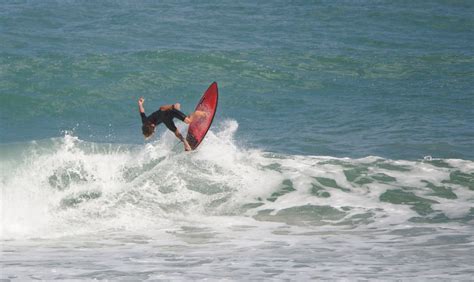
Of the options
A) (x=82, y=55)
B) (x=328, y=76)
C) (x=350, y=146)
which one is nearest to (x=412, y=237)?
(x=350, y=146)

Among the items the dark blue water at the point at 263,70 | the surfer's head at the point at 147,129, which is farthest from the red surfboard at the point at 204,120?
the dark blue water at the point at 263,70

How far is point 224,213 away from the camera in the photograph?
11.2 m

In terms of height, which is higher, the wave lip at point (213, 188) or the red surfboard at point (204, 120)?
the red surfboard at point (204, 120)

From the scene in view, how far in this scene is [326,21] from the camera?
2455 cm

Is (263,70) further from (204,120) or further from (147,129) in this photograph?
(147,129)

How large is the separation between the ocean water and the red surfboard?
1.63ft

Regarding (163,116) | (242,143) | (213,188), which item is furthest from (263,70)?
(163,116)

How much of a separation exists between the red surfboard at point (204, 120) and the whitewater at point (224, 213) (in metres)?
0.49

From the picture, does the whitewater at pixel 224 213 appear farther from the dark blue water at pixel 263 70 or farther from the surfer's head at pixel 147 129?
the dark blue water at pixel 263 70

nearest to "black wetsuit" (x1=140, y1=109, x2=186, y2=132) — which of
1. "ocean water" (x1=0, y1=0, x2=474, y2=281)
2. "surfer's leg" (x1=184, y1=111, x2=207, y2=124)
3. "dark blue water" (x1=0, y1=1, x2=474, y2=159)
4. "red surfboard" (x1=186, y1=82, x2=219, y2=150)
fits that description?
"surfer's leg" (x1=184, y1=111, x2=207, y2=124)

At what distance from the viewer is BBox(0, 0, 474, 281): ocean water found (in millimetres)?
8727

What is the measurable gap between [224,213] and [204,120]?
6.21 ft

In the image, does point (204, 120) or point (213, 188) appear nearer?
point (213, 188)

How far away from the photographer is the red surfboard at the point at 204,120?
12391 mm
